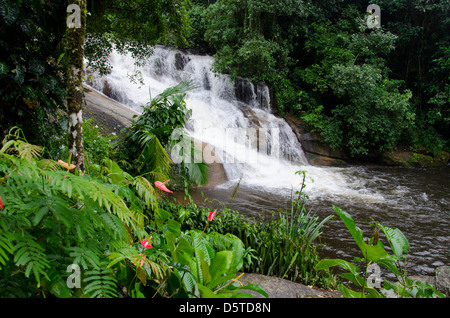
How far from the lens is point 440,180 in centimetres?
992

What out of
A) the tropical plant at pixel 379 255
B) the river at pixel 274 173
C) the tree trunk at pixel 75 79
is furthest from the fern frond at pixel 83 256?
the river at pixel 274 173

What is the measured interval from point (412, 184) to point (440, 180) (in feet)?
5.05

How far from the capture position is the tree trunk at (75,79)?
2.34 metres

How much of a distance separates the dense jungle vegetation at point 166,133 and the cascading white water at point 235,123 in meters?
0.94

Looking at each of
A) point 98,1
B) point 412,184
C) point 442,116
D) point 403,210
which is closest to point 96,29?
point 98,1

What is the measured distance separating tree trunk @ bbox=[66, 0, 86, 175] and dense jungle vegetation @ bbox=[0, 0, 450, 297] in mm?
19

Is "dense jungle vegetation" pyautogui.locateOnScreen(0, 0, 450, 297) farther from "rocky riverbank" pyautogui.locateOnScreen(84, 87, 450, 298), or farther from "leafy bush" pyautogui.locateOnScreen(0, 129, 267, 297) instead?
"rocky riverbank" pyautogui.locateOnScreen(84, 87, 450, 298)

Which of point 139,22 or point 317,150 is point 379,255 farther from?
point 317,150

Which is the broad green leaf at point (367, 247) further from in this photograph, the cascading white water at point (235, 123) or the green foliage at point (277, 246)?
the cascading white water at point (235, 123)

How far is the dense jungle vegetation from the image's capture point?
137 centimetres

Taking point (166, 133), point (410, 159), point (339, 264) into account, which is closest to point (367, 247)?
point (339, 264)

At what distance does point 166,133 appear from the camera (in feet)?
13.1

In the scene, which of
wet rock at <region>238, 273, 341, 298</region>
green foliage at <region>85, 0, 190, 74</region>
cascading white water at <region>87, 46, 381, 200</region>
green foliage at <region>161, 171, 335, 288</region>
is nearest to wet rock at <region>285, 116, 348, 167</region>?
cascading white water at <region>87, 46, 381, 200</region>
